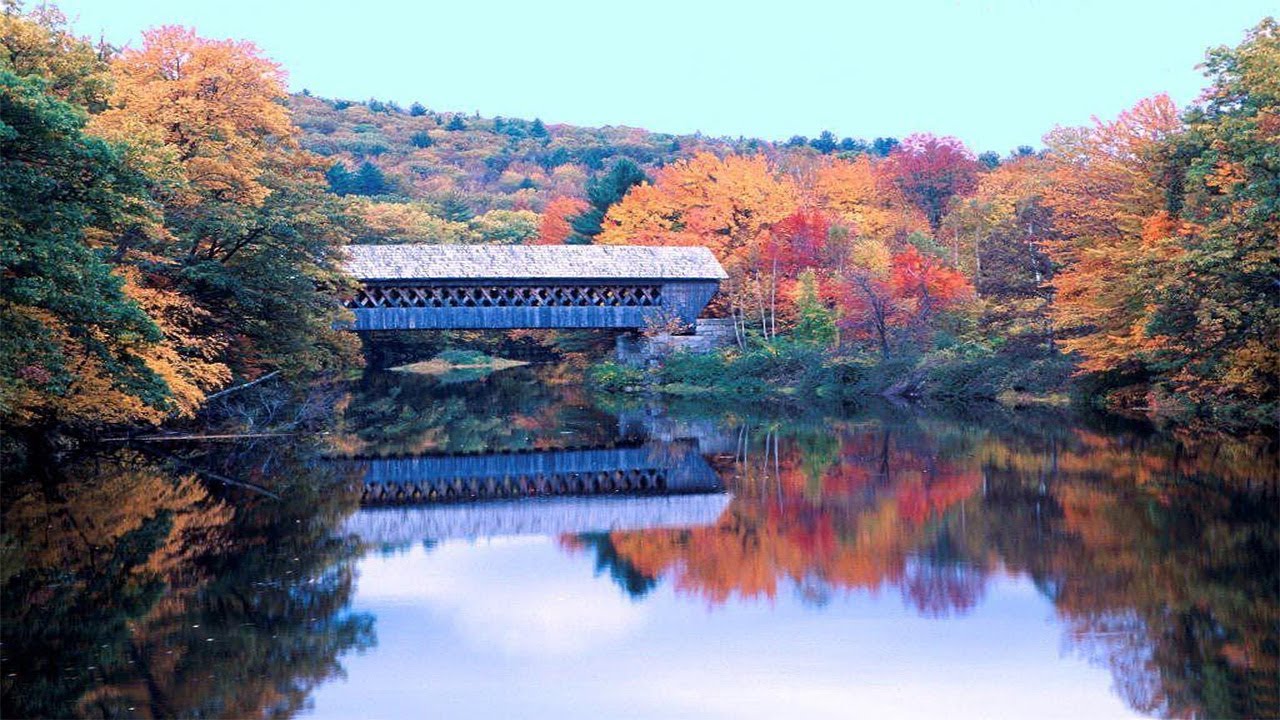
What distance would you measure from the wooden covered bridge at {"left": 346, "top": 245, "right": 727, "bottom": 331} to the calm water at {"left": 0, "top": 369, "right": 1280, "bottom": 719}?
17.0 m

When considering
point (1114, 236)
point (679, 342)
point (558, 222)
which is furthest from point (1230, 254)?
point (558, 222)

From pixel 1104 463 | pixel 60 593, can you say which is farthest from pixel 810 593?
pixel 1104 463

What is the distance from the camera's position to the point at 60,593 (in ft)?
28.9

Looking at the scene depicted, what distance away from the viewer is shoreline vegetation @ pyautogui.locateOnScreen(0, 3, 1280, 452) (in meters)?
14.1

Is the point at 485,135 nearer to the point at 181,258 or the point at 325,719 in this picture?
the point at 181,258

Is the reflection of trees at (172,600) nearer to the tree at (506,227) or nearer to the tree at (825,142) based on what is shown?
the tree at (506,227)

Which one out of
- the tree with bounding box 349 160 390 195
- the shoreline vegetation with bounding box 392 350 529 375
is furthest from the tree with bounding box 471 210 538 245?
the tree with bounding box 349 160 390 195

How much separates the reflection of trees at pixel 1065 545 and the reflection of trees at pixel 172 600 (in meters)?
2.61

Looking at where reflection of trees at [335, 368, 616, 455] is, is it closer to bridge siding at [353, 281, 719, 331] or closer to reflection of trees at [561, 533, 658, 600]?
bridge siding at [353, 281, 719, 331]

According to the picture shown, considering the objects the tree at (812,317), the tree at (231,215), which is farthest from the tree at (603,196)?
the tree at (231,215)

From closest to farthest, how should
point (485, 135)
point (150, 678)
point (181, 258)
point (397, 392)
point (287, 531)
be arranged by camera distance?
point (150, 678) → point (287, 531) → point (181, 258) → point (397, 392) → point (485, 135)

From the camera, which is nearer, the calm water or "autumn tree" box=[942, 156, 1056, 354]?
the calm water

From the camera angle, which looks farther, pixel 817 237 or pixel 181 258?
pixel 817 237

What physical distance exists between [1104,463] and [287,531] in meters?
9.58
